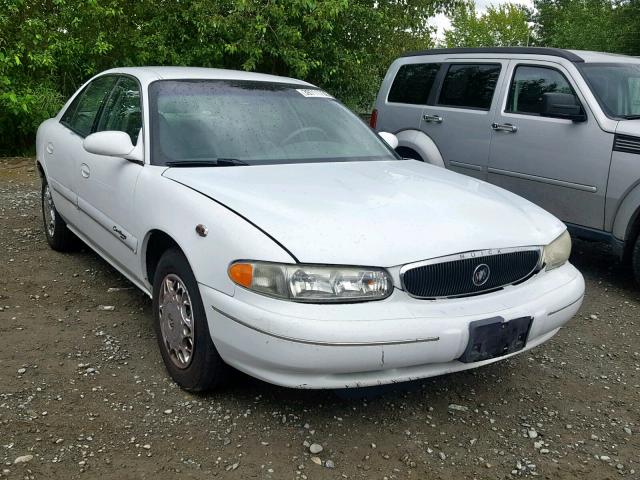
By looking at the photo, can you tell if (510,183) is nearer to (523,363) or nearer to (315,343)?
(523,363)

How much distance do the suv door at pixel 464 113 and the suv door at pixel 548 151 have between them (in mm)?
Answer: 141

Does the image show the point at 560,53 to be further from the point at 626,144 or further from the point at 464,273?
the point at 464,273

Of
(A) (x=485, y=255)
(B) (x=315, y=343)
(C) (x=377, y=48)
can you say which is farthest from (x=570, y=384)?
(C) (x=377, y=48)

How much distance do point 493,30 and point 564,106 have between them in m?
50.7

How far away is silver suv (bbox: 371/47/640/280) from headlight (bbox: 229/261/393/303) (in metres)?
2.94

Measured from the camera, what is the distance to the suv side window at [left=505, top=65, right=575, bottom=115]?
18.0 feet

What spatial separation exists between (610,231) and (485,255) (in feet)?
8.48

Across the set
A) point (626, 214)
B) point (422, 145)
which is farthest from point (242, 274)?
point (422, 145)

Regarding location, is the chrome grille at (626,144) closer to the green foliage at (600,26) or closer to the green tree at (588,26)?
the green foliage at (600,26)

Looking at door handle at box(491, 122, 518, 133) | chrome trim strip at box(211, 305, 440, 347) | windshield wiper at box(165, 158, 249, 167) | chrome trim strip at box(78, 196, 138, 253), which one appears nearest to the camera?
chrome trim strip at box(211, 305, 440, 347)

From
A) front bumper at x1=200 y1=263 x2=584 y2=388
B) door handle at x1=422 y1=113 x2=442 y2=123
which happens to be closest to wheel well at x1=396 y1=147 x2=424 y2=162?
door handle at x1=422 y1=113 x2=442 y2=123

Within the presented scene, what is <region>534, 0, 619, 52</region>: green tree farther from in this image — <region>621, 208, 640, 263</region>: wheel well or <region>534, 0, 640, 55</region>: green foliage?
<region>621, 208, 640, 263</region>: wheel well

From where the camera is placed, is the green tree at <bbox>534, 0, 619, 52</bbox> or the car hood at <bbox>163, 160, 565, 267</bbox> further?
the green tree at <bbox>534, 0, 619, 52</bbox>

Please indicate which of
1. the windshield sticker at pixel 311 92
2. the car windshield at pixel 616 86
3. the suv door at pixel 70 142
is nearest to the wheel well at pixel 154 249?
the suv door at pixel 70 142
